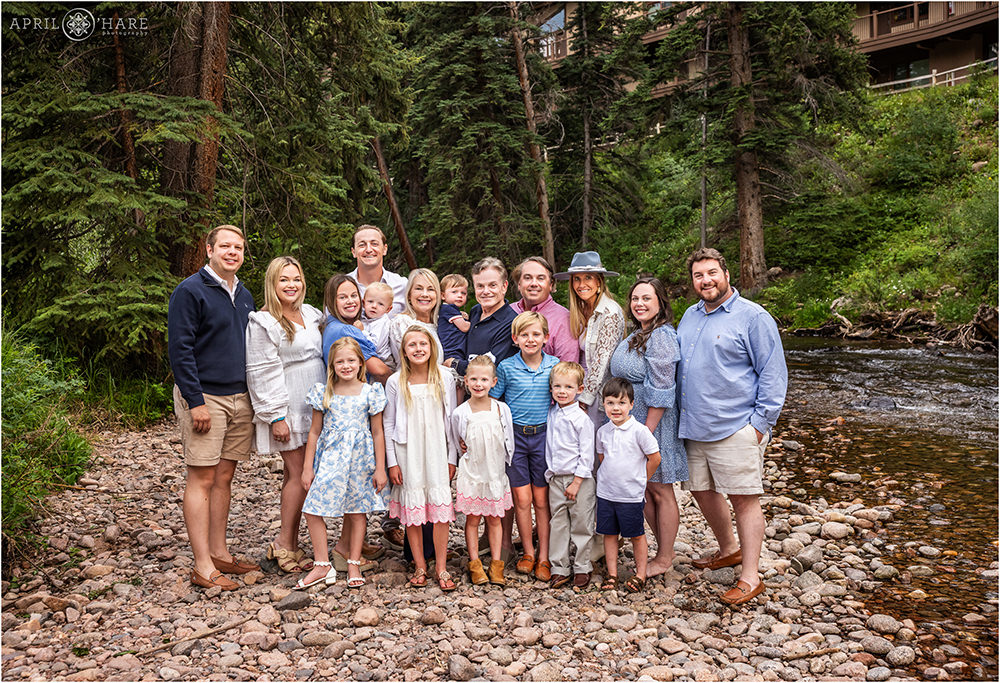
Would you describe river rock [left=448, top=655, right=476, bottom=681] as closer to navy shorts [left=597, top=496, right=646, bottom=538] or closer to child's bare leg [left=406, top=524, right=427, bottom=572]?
child's bare leg [left=406, top=524, right=427, bottom=572]

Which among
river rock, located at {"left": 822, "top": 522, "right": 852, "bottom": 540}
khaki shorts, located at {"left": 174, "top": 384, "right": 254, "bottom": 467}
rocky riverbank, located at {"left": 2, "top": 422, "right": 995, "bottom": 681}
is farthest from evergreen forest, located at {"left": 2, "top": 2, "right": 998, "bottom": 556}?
river rock, located at {"left": 822, "top": 522, "right": 852, "bottom": 540}

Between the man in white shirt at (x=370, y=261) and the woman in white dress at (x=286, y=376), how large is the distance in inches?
20.1

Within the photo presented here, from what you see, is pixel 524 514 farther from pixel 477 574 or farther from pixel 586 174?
pixel 586 174

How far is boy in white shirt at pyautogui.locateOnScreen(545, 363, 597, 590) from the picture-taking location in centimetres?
458

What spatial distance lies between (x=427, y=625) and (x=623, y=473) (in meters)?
1.51

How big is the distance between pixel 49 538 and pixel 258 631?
218cm

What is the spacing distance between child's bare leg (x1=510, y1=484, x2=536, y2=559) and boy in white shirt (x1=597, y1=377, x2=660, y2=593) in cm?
49

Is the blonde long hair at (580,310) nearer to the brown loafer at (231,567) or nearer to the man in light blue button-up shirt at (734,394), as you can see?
the man in light blue button-up shirt at (734,394)

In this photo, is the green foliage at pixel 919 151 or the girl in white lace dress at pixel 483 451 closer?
the girl in white lace dress at pixel 483 451

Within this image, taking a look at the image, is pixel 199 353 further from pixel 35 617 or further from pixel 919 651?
pixel 919 651

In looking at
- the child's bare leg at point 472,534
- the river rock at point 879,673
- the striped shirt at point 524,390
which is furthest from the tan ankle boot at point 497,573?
the river rock at point 879,673

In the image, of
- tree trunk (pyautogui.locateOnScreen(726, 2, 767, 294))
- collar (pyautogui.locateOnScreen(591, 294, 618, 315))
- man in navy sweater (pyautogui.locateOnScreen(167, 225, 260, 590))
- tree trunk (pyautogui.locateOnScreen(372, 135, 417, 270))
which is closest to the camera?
man in navy sweater (pyautogui.locateOnScreen(167, 225, 260, 590))

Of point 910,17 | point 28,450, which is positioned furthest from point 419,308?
point 910,17

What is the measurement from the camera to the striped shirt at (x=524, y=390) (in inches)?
186
